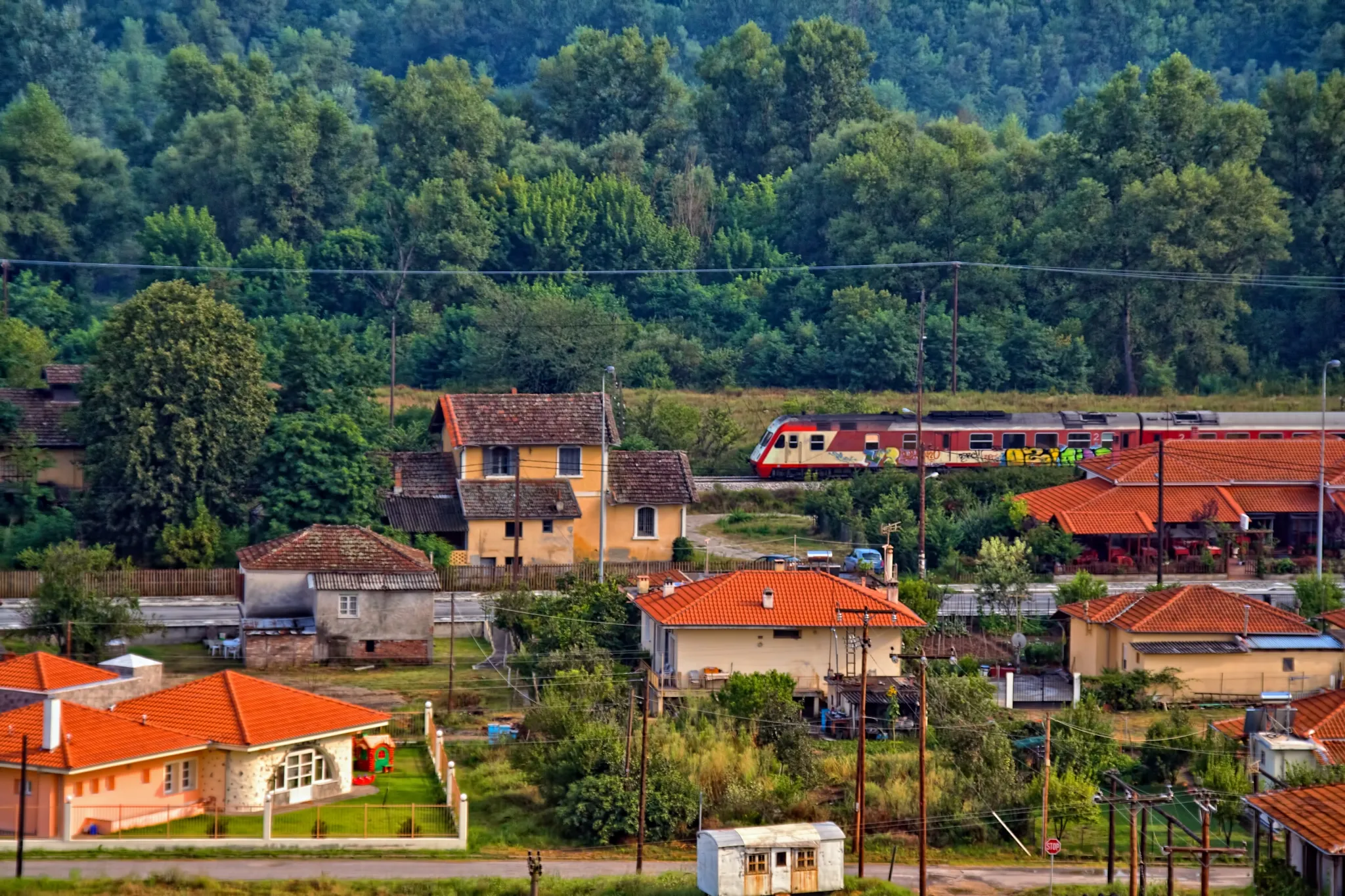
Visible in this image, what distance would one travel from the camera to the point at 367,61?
154 meters

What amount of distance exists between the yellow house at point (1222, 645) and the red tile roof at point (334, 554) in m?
18.1

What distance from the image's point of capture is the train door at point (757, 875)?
34.4 metres

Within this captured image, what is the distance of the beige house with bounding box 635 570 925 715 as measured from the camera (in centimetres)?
4775

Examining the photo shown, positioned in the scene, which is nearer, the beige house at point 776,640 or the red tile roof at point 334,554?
the beige house at point 776,640

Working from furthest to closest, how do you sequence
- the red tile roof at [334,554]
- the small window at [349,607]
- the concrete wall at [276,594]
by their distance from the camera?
1. the concrete wall at [276,594]
2. the red tile roof at [334,554]
3. the small window at [349,607]

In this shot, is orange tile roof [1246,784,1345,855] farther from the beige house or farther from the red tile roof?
the red tile roof

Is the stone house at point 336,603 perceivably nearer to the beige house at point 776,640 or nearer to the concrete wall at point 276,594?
the concrete wall at point 276,594

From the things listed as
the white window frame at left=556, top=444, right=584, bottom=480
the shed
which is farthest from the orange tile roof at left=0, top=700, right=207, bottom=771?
the white window frame at left=556, top=444, right=584, bottom=480

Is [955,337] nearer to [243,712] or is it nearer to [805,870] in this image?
[243,712]

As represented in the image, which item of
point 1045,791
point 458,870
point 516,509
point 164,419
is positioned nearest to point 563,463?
point 516,509

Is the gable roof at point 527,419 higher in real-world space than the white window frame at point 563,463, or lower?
higher

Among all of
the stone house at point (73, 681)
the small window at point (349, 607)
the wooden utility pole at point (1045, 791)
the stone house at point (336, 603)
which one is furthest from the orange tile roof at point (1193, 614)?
the stone house at point (73, 681)

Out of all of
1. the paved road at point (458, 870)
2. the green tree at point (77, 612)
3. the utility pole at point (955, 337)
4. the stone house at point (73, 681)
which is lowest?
the paved road at point (458, 870)

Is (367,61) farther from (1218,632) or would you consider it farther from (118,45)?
(1218,632)
